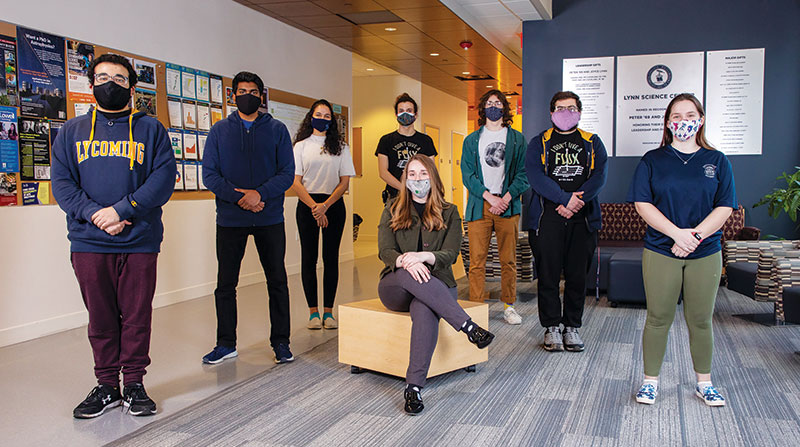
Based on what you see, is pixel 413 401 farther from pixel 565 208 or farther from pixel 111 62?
pixel 111 62

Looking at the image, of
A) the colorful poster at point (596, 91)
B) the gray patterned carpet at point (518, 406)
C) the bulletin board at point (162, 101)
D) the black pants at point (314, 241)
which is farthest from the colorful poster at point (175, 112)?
the colorful poster at point (596, 91)

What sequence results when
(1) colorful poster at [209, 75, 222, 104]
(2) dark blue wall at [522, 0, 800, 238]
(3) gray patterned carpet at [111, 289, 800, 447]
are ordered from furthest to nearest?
(2) dark blue wall at [522, 0, 800, 238] < (1) colorful poster at [209, 75, 222, 104] < (3) gray patterned carpet at [111, 289, 800, 447]

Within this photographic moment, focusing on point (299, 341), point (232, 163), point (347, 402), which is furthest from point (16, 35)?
point (347, 402)

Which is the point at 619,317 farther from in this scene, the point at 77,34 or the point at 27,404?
the point at 77,34

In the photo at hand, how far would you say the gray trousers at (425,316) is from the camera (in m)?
3.04

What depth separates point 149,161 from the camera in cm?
301

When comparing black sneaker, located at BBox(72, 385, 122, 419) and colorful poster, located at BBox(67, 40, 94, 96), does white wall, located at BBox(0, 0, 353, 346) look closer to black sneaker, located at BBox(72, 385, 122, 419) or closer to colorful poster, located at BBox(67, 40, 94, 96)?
colorful poster, located at BBox(67, 40, 94, 96)

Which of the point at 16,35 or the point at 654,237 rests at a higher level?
the point at 16,35

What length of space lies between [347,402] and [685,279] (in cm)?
165

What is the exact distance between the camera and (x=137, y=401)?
295cm

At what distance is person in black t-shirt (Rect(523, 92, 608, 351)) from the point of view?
3.96 metres

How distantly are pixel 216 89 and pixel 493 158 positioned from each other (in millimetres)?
2882

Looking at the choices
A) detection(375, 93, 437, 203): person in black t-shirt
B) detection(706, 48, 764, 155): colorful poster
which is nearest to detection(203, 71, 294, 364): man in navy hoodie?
detection(375, 93, 437, 203): person in black t-shirt

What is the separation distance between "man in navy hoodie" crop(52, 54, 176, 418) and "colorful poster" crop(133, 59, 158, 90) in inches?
94.4
